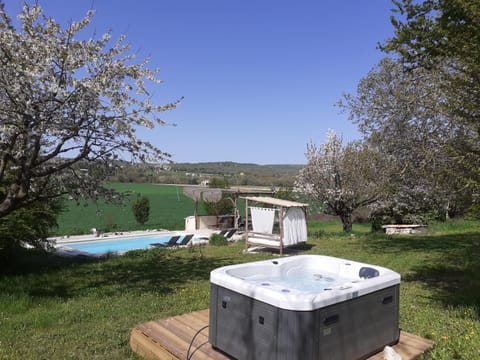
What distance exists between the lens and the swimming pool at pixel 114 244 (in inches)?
565

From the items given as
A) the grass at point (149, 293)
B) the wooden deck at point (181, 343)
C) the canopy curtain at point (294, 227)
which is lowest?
the grass at point (149, 293)

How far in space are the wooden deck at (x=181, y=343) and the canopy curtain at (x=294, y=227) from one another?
6.66 metres

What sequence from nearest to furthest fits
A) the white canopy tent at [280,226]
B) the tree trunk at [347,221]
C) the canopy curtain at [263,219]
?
the white canopy tent at [280,226]
the canopy curtain at [263,219]
the tree trunk at [347,221]

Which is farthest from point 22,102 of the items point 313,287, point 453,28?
point 453,28

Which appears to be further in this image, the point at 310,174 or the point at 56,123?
the point at 310,174

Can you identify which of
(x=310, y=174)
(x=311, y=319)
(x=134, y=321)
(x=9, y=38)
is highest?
(x=9, y=38)

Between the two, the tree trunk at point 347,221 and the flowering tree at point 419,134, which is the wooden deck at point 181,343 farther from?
the tree trunk at point 347,221

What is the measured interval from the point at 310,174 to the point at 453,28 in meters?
13.3

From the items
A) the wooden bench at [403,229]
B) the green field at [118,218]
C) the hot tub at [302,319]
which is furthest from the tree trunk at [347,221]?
the hot tub at [302,319]

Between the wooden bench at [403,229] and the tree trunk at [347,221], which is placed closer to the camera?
the wooden bench at [403,229]

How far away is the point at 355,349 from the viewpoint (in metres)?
3.23

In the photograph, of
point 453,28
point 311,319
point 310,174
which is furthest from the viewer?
point 310,174

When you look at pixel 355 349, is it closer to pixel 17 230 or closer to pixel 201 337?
pixel 201 337

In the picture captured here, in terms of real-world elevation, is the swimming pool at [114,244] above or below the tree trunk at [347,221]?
below
